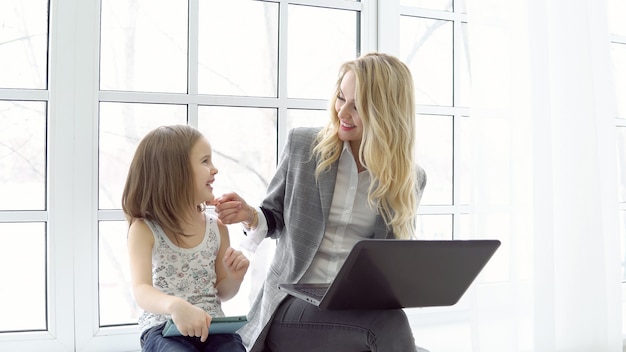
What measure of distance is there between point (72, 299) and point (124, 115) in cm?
51

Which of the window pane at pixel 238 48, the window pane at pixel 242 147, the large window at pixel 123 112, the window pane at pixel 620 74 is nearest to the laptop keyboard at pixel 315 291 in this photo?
the large window at pixel 123 112

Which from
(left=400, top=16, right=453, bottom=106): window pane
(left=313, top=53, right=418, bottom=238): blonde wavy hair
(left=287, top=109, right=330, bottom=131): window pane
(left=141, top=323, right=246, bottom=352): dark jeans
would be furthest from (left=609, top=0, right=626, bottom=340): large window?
(left=141, top=323, right=246, bottom=352): dark jeans

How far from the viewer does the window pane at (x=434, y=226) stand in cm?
225

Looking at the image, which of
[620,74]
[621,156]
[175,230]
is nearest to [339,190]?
[175,230]

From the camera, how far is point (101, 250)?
6.14ft

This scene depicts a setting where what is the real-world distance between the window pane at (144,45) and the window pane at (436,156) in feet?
2.66

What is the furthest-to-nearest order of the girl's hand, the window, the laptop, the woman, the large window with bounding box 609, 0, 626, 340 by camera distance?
1. the large window with bounding box 609, 0, 626, 340
2. the window
3. the woman
4. the girl's hand
5. the laptop

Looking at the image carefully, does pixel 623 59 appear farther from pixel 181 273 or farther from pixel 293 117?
pixel 181 273

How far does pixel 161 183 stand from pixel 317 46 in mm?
811

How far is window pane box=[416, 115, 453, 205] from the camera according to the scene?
2.27 meters

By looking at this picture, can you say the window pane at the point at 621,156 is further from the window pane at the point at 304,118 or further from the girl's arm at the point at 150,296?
the girl's arm at the point at 150,296

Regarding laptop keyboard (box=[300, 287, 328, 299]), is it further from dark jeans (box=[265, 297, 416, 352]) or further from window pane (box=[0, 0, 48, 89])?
window pane (box=[0, 0, 48, 89])

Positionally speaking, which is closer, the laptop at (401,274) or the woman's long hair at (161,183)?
the laptop at (401,274)

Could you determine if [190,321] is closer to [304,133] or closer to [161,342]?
[161,342]
